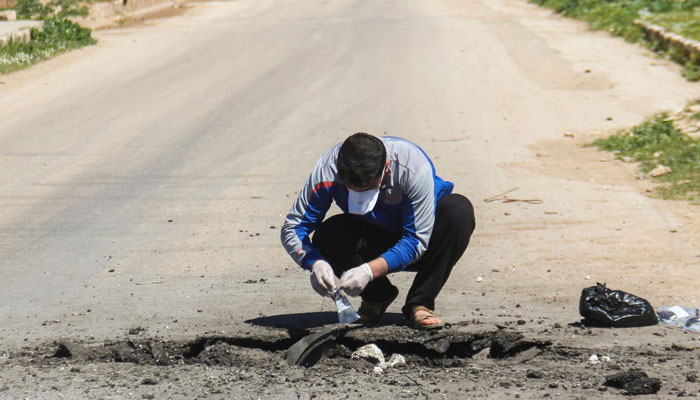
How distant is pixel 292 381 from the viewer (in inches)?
156

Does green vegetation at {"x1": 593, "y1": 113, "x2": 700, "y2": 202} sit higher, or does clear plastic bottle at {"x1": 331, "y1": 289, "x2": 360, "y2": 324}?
clear plastic bottle at {"x1": 331, "y1": 289, "x2": 360, "y2": 324}

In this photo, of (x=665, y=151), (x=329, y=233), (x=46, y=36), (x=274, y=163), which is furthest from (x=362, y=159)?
(x=46, y=36)

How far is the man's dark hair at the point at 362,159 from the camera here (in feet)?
13.0

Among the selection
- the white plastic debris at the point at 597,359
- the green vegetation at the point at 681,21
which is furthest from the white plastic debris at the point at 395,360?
the green vegetation at the point at 681,21

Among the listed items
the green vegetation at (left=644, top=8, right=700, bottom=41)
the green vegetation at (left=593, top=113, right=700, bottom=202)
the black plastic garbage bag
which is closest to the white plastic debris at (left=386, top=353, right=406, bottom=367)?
the black plastic garbage bag

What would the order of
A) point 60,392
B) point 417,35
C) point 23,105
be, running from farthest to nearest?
1. point 417,35
2. point 23,105
3. point 60,392

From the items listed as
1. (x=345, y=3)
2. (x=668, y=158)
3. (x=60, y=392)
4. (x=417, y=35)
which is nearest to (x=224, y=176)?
(x=668, y=158)

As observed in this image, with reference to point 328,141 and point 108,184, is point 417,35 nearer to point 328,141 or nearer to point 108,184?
point 328,141

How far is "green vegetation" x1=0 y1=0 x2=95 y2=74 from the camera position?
14.8 meters

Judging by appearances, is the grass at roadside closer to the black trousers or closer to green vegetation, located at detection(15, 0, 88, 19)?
green vegetation, located at detection(15, 0, 88, 19)

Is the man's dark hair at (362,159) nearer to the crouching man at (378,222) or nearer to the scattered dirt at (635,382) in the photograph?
the crouching man at (378,222)

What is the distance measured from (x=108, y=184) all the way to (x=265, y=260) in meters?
2.83

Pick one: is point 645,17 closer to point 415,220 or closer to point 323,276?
point 415,220

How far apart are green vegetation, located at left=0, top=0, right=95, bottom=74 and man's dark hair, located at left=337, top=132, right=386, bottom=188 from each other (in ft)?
37.5
